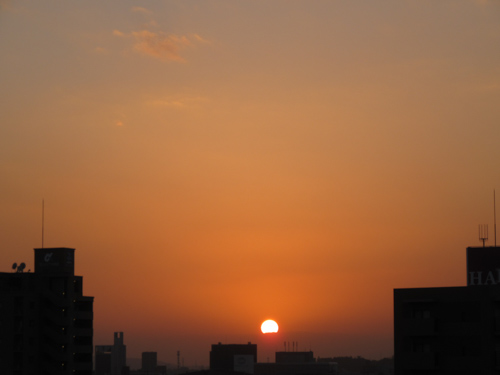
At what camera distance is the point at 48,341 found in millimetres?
155375

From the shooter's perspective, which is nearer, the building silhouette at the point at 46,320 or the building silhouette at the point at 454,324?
the building silhouette at the point at 454,324

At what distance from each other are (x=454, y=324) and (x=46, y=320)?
79960 millimetres

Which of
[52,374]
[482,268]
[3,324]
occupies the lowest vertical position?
[52,374]

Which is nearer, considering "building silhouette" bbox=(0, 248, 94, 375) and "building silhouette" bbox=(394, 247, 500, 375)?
"building silhouette" bbox=(394, 247, 500, 375)

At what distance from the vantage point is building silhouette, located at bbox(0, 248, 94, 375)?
152m

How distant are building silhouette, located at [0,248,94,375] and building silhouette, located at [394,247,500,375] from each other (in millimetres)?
67656

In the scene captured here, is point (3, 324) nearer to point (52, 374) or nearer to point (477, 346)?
point (52, 374)

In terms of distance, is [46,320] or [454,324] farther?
[46,320]

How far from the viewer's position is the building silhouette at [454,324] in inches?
4584

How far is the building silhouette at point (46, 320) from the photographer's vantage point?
500ft

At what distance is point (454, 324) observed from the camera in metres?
120

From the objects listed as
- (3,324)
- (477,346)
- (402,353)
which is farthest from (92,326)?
(477,346)

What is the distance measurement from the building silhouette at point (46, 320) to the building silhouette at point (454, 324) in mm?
67656

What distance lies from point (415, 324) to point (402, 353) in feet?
16.7
